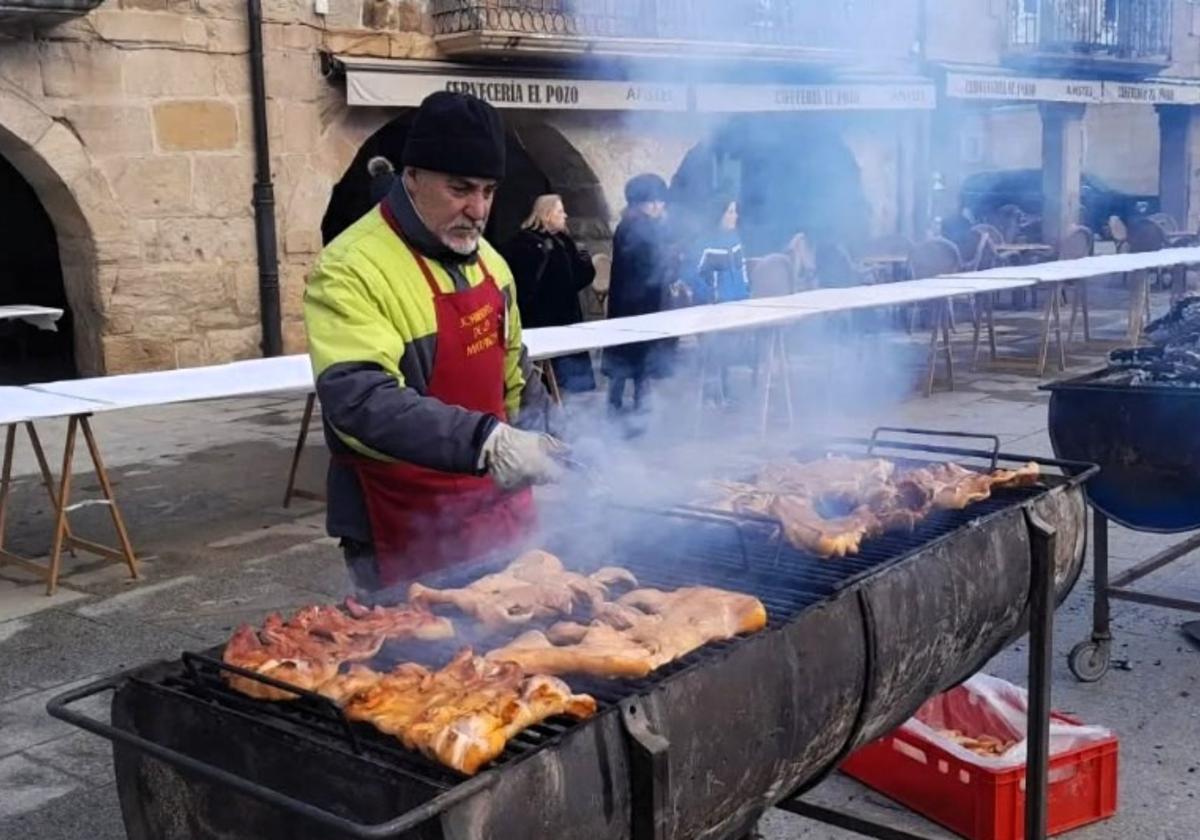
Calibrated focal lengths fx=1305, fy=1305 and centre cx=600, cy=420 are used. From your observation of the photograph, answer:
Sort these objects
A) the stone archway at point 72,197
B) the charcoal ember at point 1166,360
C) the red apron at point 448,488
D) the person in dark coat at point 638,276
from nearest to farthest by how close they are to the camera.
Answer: the red apron at point 448,488, the charcoal ember at point 1166,360, the person in dark coat at point 638,276, the stone archway at point 72,197

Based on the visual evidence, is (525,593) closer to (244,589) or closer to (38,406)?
(244,589)

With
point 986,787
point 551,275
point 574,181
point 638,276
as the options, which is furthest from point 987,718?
point 574,181

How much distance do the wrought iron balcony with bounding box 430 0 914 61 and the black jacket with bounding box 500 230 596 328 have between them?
1603mm

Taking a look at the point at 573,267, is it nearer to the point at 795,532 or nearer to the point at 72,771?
the point at 72,771

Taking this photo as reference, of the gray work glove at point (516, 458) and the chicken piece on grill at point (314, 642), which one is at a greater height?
the gray work glove at point (516, 458)

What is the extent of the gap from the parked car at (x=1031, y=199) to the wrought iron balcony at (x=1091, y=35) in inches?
115

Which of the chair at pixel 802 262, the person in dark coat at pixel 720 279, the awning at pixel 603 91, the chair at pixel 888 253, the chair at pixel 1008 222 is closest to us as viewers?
the person in dark coat at pixel 720 279

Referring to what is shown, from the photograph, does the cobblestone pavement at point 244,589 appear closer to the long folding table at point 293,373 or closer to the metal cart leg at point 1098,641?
the metal cart leg at point 1098,641

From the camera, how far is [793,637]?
2.31 m

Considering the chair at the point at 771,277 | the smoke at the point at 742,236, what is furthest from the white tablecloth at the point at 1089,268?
the chair at the point at 771,277

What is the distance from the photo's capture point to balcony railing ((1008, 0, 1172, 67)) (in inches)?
698

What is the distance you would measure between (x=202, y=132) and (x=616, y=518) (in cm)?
804

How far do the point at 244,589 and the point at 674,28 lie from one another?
5.99 m

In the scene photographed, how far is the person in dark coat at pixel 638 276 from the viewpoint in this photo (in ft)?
28.3
